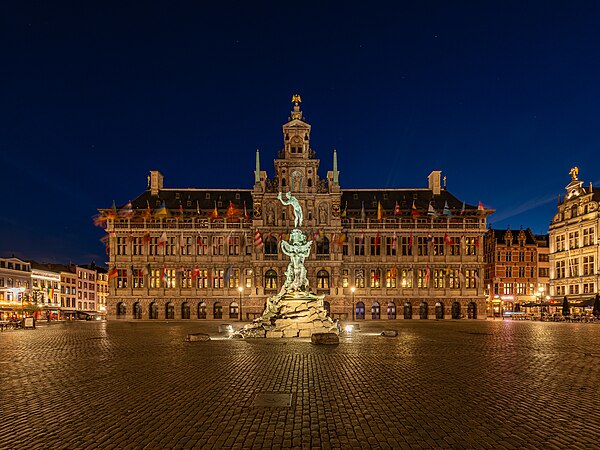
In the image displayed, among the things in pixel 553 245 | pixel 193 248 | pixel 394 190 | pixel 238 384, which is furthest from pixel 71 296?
pixel 238 384

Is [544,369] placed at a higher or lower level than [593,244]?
lower

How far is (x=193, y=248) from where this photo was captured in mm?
67375

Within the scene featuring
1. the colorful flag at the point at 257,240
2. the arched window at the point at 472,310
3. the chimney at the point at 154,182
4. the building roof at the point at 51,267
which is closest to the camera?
the colorful flag at the point at 257,240

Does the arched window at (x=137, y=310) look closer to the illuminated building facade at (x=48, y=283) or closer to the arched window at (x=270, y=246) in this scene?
the arched window at (x=270, y=246)

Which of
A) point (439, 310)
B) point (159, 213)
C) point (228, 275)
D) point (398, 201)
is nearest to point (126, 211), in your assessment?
point (159, 213)

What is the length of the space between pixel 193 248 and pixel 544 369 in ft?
182

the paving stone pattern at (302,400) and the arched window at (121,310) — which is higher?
the paving stone pattern at (302,400)

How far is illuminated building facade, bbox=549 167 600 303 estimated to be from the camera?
6469 centimetres

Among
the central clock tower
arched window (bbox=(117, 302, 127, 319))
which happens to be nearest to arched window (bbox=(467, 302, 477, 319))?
the central clock tower

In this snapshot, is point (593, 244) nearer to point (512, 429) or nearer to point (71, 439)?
point (512, 429)

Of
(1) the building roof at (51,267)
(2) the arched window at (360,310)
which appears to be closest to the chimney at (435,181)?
A: (2) the arched window at (360,310)

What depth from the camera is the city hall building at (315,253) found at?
2581 inches

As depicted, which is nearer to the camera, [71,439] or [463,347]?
[71,439]

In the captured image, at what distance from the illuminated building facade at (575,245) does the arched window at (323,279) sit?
32048 millimetres
